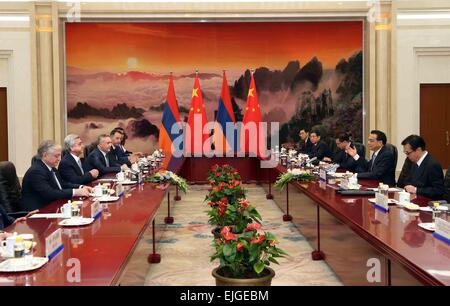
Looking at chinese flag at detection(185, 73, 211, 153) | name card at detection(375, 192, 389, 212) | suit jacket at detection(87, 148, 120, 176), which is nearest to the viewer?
name card at detection(375, 192, 389, 212)

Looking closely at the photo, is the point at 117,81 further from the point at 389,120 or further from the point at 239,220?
the point at 239,220

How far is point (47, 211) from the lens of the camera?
157 inches

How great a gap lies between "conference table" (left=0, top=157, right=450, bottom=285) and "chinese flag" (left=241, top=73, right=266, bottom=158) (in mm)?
6033

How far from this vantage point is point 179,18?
35.6 ft

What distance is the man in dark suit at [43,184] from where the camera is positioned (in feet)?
15.0

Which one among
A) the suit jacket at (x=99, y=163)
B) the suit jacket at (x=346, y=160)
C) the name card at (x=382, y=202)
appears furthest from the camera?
the suit jacket at (x=346, y=160)

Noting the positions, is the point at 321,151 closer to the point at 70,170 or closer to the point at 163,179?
the point at 163,179

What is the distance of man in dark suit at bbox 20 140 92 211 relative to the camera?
15.0 ft

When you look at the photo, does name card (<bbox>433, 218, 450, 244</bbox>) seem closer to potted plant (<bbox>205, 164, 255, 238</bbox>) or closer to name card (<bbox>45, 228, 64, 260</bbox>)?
potted plant (<bbox>205, 164, 255, 238</bbox>)

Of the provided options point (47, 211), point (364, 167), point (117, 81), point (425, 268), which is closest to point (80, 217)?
point (47, 211)

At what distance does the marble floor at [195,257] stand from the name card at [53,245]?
36cm

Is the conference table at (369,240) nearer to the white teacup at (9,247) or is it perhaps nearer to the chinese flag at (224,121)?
the white teacup at (9,247)

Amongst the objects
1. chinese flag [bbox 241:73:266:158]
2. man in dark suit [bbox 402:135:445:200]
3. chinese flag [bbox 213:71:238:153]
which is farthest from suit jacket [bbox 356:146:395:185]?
chinese flag [bbox 213:71:238:153]

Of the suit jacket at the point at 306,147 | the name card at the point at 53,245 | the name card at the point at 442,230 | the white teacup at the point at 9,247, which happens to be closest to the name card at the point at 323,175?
the name card at the point at 442,230
